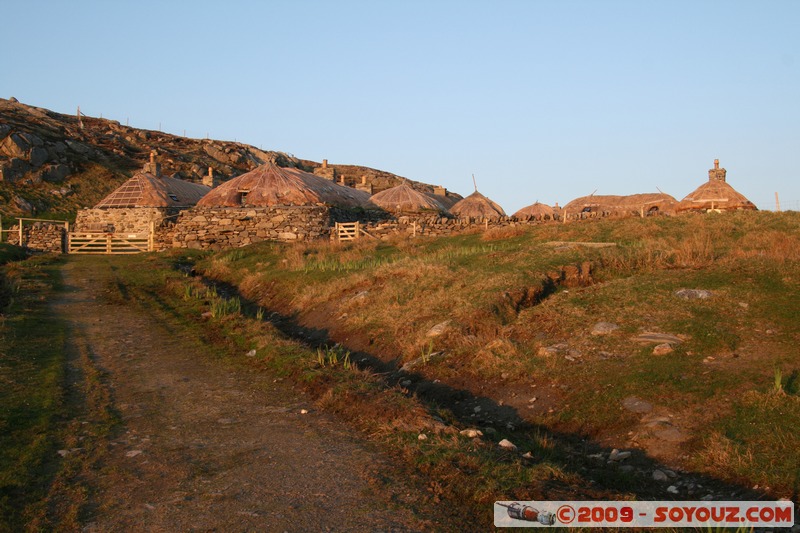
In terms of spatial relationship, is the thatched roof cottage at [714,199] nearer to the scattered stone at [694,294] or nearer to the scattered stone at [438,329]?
the scattered stone at [694,294]

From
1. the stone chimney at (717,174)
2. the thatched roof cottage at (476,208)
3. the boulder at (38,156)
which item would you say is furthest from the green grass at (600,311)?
the boulder at (38,156)

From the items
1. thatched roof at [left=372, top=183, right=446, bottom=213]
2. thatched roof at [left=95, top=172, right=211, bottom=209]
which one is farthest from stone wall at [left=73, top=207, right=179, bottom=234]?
thatched roof at [left=372, top=183, right=446, bottom=213]

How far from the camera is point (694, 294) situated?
11.1 m

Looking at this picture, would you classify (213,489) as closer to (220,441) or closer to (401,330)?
(220,441)

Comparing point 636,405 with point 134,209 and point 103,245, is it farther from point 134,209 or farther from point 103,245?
point 134,209

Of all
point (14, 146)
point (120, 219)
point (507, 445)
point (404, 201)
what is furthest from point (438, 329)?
point (14, 146)

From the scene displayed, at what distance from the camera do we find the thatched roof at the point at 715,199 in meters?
35.8

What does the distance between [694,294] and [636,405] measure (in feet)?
12.9

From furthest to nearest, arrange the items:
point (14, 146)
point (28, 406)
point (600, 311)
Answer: point (14, 146), point (600, 311), point (28, 406)

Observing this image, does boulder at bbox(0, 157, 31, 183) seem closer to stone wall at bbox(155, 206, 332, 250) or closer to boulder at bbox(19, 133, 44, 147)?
boulder at bbox(19, 133, 44, 147)

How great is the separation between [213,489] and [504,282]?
8.30 m

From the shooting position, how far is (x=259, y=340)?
39.5 feet

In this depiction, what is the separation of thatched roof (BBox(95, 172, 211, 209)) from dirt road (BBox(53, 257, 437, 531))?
2994 centimetres

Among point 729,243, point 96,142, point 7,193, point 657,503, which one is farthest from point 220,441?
point 96,142
